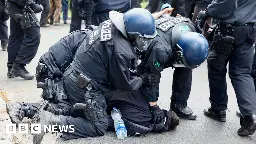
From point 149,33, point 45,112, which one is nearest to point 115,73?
point 149,33

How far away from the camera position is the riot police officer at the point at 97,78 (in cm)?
398

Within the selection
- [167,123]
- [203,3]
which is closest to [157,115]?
[167,123]

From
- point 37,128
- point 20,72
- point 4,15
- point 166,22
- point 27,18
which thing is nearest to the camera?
point 37,128

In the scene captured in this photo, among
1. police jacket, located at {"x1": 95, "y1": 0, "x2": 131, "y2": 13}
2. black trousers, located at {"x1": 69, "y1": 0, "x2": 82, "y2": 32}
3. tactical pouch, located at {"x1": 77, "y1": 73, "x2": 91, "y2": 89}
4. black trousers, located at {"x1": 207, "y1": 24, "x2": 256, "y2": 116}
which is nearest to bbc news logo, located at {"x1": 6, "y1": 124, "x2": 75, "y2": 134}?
tactical pouch, located at {"x1": 77, "y1": 73, "x2": 91, "y2": 89}

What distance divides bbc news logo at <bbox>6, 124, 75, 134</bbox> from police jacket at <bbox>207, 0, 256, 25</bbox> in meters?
1.87

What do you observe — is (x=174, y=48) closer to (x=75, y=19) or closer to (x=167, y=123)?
(x=167, y=123)

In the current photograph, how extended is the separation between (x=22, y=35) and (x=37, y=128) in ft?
8.37

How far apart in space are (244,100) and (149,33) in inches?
48.7

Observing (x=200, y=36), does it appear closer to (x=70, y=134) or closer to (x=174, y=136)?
(x=174, y=136)

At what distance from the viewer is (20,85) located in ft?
19.1

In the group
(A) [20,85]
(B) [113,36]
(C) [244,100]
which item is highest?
(B) [113,36]

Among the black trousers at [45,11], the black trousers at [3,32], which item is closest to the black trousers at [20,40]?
the black trousers at [3,32]

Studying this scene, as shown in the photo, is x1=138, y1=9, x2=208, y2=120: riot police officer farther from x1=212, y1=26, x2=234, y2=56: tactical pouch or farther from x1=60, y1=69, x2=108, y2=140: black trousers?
x1=60, y1=69, x2=108, y2=140: black trousers

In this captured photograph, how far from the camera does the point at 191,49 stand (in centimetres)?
414
